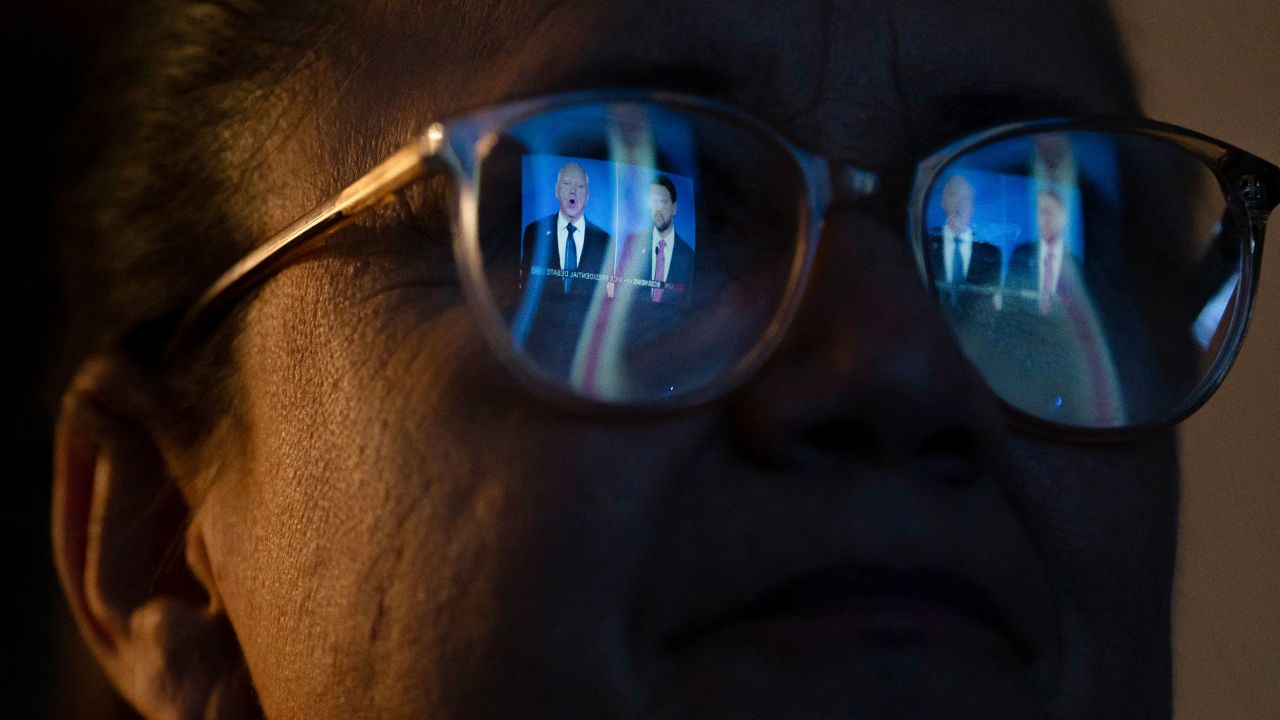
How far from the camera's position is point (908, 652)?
0.83m

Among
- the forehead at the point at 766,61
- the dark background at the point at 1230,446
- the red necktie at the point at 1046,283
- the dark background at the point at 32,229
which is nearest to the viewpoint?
the forehead at the point at 766,61

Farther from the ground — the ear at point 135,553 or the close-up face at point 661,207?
the close-up face at point 661,207

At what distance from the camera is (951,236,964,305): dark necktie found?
3.15 ft

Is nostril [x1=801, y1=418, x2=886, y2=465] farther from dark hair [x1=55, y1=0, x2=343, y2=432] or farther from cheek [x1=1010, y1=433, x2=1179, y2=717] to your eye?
dark hair [x1=55, y1=0, x2=343, y2=432]

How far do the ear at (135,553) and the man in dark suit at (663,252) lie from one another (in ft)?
1.92

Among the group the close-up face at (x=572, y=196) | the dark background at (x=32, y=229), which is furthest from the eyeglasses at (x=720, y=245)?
the dark background at (x=32, y=229)

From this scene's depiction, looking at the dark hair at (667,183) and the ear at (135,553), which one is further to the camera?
Answer: the ear at (135,553)

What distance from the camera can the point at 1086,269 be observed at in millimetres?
1062

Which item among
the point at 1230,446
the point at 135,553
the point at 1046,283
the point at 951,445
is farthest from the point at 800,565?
the point at 1230,446

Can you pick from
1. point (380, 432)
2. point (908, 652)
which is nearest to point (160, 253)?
point (380, 432)

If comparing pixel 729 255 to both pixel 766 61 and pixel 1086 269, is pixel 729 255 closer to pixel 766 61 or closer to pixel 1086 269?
pixel 766 61

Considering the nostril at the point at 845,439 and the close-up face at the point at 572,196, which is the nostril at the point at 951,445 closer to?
the nostril at the point at 845,439

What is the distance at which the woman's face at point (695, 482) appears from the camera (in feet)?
2.68

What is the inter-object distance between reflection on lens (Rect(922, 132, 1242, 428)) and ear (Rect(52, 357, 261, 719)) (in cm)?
79
